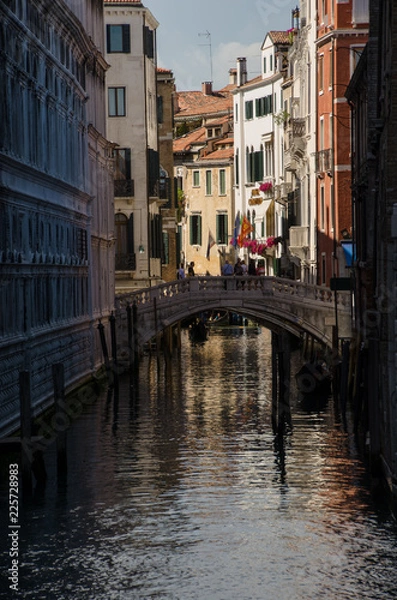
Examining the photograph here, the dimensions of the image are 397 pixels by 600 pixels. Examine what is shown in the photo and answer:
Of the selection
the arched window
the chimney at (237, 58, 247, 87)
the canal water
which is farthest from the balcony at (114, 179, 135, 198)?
the chimney at (237, 58, 247, 87)

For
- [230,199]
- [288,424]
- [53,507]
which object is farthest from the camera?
[230,199]

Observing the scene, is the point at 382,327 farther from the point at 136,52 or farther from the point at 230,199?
the point at 230,199

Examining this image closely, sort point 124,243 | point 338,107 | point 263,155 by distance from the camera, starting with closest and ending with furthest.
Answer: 1. point 338,107
2. point 124,243
3. point 263,155

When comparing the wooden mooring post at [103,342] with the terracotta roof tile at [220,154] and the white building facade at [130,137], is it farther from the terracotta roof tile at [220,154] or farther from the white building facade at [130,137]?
the terracotta roof tile at [220,154]

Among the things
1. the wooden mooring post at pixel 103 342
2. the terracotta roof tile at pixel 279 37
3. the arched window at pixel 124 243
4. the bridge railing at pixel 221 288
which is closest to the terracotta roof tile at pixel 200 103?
the terracotta roof tile at pixel 279 37

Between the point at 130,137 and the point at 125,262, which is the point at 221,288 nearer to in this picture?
the point at 125,262

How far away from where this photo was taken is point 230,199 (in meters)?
78.9

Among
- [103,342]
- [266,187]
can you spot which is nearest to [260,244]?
[266,187]

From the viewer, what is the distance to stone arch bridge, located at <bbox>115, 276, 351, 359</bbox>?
42.4 m

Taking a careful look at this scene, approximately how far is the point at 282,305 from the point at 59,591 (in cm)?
2710

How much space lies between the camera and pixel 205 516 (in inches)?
831

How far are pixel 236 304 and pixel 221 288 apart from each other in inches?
25.3

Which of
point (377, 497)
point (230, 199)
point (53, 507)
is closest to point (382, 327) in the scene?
point (377, 497)

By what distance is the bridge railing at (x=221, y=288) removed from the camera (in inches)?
1713
